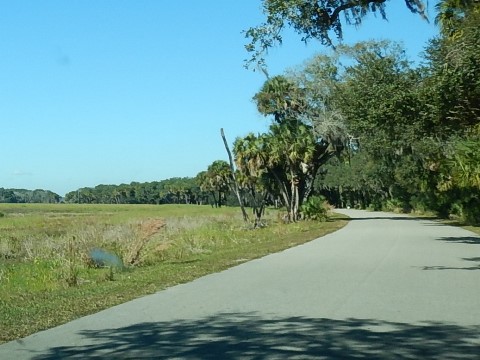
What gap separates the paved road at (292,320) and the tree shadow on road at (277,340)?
0.04ft

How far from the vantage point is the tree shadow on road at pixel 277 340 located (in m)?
7.57

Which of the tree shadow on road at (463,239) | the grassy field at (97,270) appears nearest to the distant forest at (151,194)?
the grassy field at (97,270)

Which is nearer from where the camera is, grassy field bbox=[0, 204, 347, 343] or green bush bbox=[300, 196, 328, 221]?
grassy field bbox=[0, 204, 347, 343]

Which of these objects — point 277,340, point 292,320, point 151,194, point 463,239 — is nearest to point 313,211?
point 463,239

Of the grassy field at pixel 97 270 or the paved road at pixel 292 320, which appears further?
the grassy field at pixel 97 270

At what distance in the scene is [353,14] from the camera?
1403 cm

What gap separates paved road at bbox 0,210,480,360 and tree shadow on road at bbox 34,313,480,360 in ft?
0.04

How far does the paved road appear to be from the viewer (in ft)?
25.6

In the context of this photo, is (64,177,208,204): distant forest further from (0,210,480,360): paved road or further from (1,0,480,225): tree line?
(0,210,480,360): paved road

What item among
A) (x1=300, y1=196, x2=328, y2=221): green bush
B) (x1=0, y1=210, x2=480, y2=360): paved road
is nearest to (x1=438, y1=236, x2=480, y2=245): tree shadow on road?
(x1=0, y1=210, x2=480, y2=360): paved road

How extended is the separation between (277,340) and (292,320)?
1.48 metres

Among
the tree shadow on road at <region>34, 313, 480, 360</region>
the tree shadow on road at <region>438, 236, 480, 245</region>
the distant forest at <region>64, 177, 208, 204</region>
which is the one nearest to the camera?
the tree shadow on road at <region>34, 313, 480, 360</region>

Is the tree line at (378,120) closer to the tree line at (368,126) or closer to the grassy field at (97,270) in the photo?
the tree line at (368,126)

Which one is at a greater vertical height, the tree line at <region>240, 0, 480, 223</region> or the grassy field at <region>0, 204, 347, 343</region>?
the tree line at <region>240, 0, 480, 223</region>
